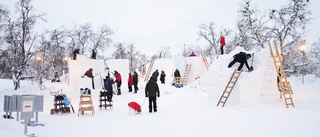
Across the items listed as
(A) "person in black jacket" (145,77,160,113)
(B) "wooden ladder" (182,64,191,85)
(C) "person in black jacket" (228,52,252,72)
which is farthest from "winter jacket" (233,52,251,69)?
(B) "wooden ladder" (182,64,191,85)

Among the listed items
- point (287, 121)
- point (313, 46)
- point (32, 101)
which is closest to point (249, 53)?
point (287, 121)

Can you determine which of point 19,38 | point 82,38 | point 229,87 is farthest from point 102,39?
point 229,87

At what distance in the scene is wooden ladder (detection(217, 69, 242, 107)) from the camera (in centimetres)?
1290

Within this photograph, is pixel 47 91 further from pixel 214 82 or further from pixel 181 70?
pixel 214 82

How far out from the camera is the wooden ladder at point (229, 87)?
42.3 ft

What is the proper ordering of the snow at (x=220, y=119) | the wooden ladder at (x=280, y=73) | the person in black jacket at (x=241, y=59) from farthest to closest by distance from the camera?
the person in black jacket at (x=241, y=59) < the wooden ladder at (x=280, y=73) < the snow at (x=220, y=119)

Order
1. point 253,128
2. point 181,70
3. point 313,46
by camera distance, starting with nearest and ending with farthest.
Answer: point 253,128
point 181,70
point 313,46

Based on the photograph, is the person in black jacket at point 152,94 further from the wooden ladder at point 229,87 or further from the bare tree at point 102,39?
the bare tree at point 102,39

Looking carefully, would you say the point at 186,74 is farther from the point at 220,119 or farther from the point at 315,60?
the point at 315,60

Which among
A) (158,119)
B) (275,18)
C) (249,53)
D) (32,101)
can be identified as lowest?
(158,119)

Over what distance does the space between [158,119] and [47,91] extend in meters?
16.5

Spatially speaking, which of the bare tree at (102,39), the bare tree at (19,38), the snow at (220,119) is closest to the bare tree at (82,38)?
the bare tree at (102,39)

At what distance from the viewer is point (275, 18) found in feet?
94.4

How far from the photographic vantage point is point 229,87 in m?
13.2
